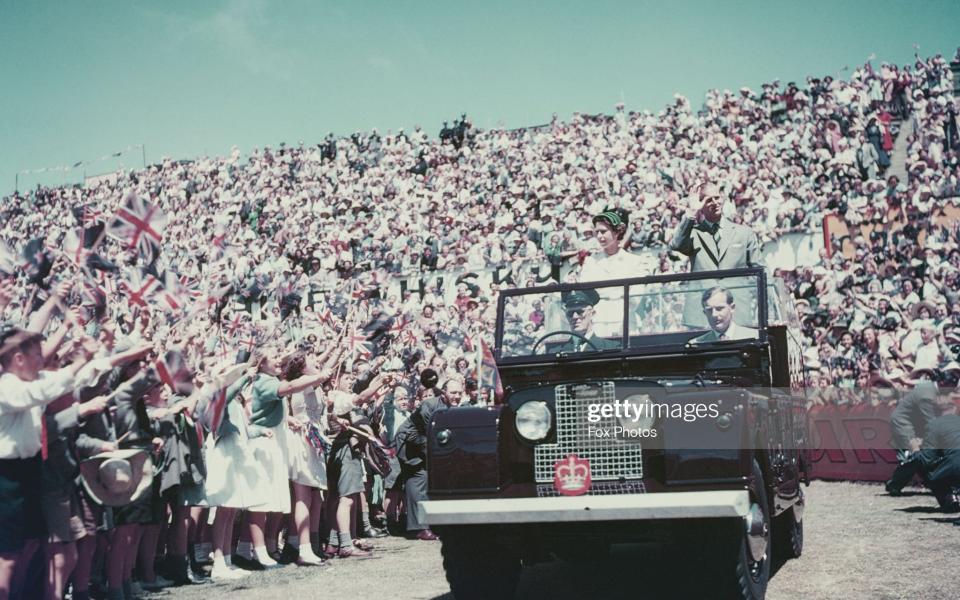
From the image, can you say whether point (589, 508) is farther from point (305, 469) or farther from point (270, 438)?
point (305, 469)

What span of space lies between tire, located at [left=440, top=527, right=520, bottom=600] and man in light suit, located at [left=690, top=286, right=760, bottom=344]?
1.98 metres

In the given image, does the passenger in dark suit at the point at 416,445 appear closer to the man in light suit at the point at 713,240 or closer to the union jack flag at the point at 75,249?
the man in light suit at the point at 713,240

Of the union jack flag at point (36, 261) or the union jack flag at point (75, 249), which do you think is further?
the union jack flag at point (75, 249)

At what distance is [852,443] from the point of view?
14.3 m

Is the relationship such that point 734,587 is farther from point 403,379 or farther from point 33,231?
point 33,231

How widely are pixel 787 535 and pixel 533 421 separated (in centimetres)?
302

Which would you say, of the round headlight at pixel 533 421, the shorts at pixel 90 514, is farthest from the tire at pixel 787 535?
the shorts at pixel 90 514

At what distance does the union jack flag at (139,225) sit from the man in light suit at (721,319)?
4.32 m

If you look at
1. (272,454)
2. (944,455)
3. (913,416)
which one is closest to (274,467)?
(272,454)

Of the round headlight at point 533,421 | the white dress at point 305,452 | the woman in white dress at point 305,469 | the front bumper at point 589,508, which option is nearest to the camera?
the front bumper at point 589,508

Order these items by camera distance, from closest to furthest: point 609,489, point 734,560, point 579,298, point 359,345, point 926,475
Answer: point 734,560
point 609,489
point 579,298
point 926,475
point 359,345

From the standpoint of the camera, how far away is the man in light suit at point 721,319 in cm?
673

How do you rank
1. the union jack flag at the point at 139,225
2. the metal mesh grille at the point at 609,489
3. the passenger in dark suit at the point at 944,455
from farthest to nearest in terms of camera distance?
the passenger in dark suit at the point at 944,455 → the union jack flag at the point at 139,225 → the metal mesh grille at the point at 609,489

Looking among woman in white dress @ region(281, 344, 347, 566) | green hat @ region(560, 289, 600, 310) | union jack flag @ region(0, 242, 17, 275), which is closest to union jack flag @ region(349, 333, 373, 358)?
woman in white dress @ region(281, 344, 347, 566)
